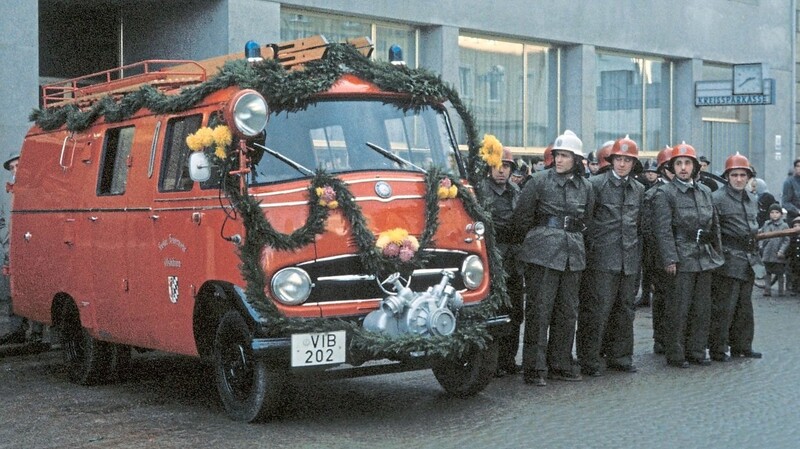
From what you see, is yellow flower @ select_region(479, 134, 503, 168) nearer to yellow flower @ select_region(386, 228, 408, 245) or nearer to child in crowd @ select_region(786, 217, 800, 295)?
yellow flower @ select_region(386, 228, 408, 245)

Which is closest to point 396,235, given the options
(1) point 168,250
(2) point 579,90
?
(1) point 168,250

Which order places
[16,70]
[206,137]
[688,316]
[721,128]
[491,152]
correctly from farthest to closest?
→ [721,128], [16,70], [688,316], [491,152], [206,137]

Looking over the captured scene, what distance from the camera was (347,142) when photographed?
8.56 metres

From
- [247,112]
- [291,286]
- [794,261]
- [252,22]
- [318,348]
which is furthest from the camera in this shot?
[794,261]

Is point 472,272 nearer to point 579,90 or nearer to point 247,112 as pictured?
point 247,112

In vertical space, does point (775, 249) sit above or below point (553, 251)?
below

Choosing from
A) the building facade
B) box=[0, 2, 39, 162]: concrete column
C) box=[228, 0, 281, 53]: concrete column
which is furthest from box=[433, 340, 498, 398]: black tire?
box=[228, 0, 281, 53]: concrete column

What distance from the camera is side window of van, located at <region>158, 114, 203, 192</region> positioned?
8844mm

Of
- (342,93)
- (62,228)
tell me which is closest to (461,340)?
(342,93)

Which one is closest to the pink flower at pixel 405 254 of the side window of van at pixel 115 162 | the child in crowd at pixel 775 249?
the side window of van at pixel 115 162

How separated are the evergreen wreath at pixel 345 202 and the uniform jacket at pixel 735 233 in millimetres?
3527

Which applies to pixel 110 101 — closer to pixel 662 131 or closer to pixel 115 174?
pixel 115 174

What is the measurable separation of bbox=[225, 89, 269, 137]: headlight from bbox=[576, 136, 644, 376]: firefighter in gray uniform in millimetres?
3668

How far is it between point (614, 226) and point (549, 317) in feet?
3.67
